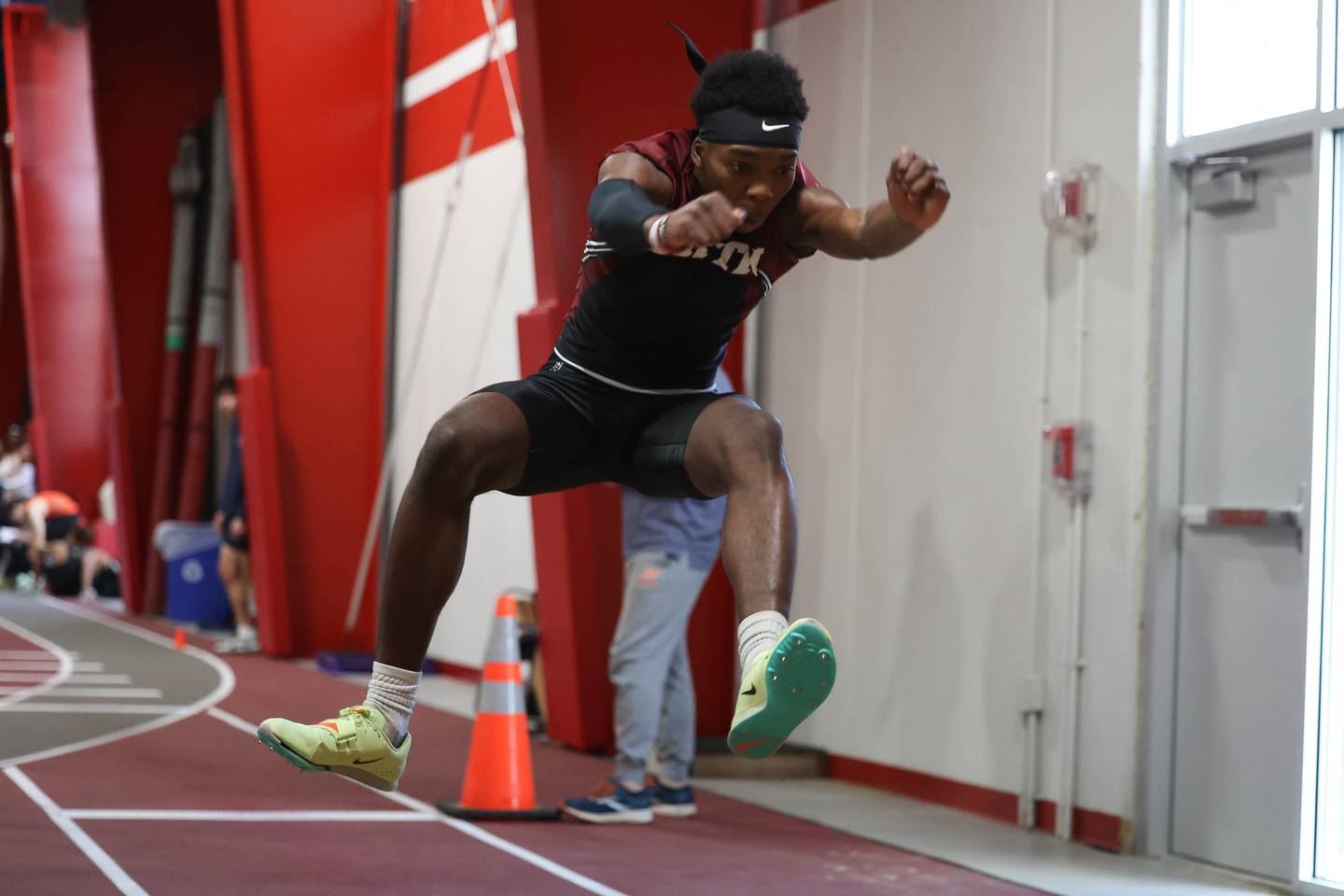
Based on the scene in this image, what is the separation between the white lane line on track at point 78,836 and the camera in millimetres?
4688

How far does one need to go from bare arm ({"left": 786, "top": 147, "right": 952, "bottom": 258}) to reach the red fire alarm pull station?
2.93 meters

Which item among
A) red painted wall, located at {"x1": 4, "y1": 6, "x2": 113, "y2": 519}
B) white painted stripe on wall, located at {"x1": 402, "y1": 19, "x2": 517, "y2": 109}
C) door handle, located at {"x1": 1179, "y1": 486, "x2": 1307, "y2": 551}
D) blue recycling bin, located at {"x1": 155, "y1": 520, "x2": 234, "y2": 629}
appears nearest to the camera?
door handle, located at {"x1": 1179, "y1": 486, "x2": 1307, "y2": 551}

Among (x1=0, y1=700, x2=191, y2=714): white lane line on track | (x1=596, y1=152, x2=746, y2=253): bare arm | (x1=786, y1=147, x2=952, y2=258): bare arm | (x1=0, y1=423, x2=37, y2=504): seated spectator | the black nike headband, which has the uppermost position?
the black nike headband

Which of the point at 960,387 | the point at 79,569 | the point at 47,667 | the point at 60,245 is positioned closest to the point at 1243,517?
the point at 960,387

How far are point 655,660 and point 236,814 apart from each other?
1701 millimetres

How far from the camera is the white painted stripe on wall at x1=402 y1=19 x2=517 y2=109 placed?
33.8ft

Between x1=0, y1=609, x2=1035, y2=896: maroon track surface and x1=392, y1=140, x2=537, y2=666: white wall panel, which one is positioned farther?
x1=392, y1=140, x2=537, y2=666: white wall panel

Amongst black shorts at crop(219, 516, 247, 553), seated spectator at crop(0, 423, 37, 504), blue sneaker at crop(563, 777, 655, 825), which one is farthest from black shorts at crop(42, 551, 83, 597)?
blue sneaker at crop(563, 777, 655, 825)

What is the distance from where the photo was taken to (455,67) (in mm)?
11094

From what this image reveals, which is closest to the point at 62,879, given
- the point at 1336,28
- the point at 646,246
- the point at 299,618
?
the point at 646,246

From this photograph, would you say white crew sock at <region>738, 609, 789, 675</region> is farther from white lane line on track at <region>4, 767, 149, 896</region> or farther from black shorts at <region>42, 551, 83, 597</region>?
black shorts at <region>42, 551, 83, 597</region>

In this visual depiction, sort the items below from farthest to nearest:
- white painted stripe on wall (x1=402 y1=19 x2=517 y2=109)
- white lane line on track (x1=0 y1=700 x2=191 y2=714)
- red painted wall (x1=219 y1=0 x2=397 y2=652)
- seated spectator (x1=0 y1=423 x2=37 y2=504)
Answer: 1. seated spectator (x1=0 y1=423 x2=37 y2=504)
2. red painted wall (x1=219 y1=0 x2=397 y2=652)
3. white painted stripe on wall (x1=402 y1=19 x2=517 y2=109)
4. white lane line on track (x1=0 y1=700 x2=191 y2=714)

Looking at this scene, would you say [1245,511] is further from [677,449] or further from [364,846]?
[364,846]

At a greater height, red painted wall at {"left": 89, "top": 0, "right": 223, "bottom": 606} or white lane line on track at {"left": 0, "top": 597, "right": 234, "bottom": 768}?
red painted wall at {"left": 89, "top": 0, "right": 223, "bottom": 606}
